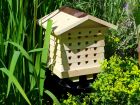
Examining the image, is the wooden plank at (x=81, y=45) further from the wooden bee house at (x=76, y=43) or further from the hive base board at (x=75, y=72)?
the hive base board at (x=75, y=72)

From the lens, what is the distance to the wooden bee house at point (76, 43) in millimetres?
2441

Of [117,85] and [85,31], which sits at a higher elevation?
[85,31]

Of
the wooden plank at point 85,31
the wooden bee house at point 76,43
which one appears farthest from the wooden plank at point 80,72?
the wooden plank at point 85,31

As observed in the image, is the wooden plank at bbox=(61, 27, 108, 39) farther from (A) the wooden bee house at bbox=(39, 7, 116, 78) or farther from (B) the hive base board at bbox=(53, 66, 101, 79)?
(B) the hive base board at bbox=(53, 66, 101, 79)

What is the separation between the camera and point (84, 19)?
2.40 m

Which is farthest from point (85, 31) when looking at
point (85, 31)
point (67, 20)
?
point (67, 20)

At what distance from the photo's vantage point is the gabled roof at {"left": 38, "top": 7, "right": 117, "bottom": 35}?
2395mm

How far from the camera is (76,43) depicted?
8.20 ft

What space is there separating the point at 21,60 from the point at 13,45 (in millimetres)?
107

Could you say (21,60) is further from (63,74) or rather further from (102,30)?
(102,30)

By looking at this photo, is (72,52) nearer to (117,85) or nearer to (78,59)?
(78,59)

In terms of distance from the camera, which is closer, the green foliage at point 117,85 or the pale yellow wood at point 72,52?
the green foliage at point 117,85

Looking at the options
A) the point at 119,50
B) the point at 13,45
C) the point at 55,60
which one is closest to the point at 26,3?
the point at 13,45

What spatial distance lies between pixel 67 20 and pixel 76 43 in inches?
6.5
